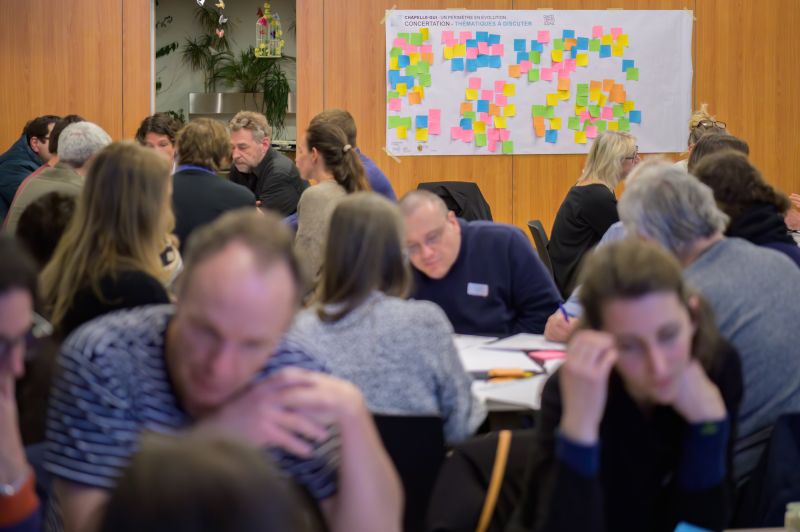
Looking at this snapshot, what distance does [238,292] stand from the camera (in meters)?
1.42

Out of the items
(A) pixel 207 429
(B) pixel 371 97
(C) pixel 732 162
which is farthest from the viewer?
(B) pixel 371 97

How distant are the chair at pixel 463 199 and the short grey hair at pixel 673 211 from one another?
3.41m

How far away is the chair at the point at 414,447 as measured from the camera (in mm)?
2199

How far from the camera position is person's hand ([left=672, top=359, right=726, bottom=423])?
1810 mm

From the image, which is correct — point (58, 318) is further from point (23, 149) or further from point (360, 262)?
point (23, 149)

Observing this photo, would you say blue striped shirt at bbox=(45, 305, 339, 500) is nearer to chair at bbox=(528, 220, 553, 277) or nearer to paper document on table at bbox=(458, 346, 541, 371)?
paper document on table at bbox=(458, 346, 541, 371)

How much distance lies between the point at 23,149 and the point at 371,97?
2.64 m

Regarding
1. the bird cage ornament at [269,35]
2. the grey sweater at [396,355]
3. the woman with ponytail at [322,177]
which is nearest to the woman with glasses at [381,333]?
the grey sweater at [396,355]

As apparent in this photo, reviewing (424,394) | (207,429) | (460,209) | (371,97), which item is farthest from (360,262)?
(371,97)

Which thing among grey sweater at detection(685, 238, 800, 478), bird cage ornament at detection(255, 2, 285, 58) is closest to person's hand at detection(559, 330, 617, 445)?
grey sweater at detection(685, 238, 800, 478)

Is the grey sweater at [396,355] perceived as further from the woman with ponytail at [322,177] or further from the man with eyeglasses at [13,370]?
the woman with ponytail at [322,177]

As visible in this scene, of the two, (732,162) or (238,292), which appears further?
(732,162)

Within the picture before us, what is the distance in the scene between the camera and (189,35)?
9328mm

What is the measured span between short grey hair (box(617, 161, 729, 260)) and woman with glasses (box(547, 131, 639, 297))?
278 centimetres
